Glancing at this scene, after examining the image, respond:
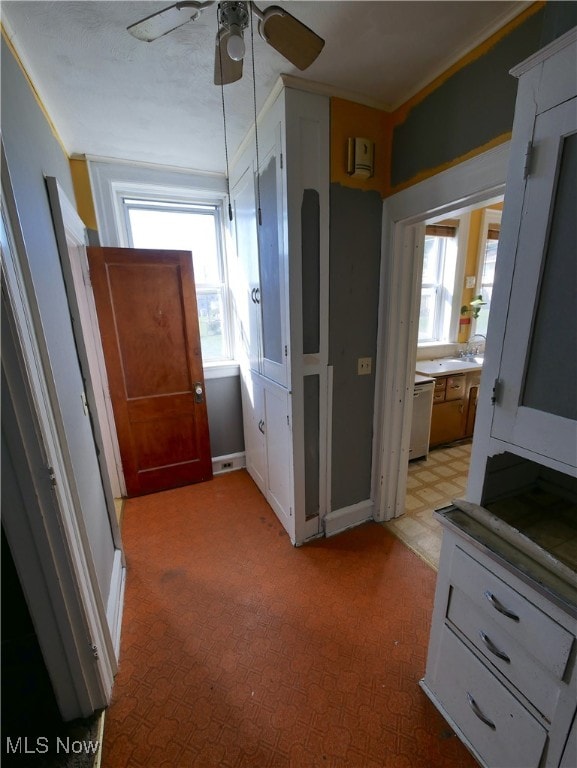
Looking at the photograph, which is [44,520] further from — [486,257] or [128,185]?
[486,257]

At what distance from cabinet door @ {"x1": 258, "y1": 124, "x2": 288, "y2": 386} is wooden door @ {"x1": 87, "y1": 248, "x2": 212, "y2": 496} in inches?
31.7

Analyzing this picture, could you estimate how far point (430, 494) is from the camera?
2555mm

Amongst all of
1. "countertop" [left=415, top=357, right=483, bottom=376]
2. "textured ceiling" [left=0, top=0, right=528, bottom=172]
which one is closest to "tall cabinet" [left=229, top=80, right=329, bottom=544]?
"textured ceiling" [left=0, top=0, right=528, bottom=172]

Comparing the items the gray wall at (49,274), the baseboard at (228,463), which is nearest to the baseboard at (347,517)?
the baseboard at (228,463)

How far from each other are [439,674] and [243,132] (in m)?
2.95

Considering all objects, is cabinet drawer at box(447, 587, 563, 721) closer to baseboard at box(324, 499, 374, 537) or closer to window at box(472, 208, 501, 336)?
baseboard at box(324, 499, 374, 537)

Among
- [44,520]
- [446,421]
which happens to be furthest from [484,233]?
[44,520]

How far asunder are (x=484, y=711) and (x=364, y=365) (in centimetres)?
156

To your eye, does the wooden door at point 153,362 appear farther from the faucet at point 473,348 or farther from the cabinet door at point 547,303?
the faucet at point 473,348

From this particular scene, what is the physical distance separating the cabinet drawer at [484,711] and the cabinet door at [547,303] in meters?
0.76

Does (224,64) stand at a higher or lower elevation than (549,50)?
higher

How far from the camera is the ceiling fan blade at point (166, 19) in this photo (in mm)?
873

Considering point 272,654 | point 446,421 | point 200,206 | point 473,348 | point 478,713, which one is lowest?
point 272,654

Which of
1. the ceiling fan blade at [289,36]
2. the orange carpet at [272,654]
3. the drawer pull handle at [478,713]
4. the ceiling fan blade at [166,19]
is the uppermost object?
the ceiling fan blade at [166,19]
